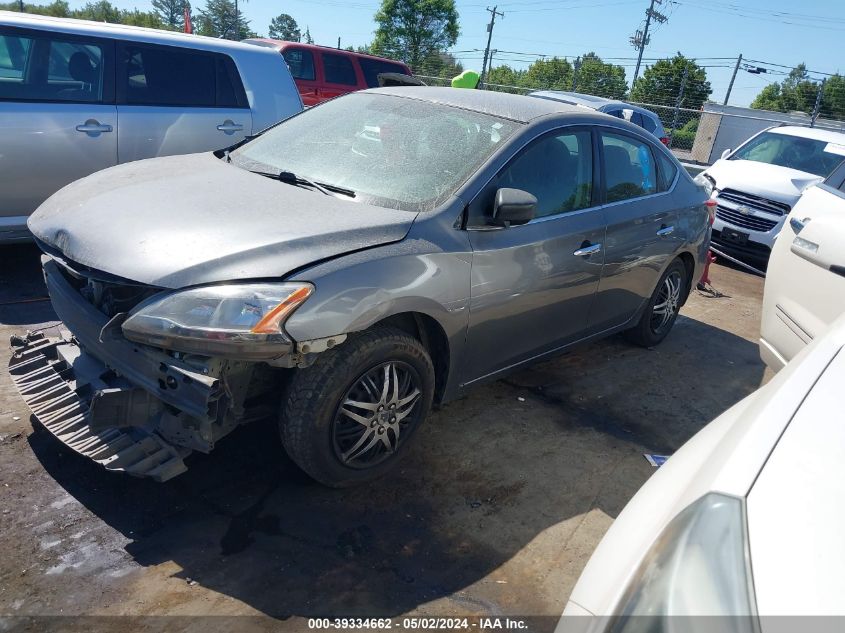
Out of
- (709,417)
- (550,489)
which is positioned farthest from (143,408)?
(709,417)

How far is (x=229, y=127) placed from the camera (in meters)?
5.98

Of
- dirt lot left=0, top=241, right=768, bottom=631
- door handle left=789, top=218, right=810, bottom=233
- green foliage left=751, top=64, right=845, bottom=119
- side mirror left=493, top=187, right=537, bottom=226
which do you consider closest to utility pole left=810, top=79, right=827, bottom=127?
green foliage left=751, top=64, right=845, bottom=119

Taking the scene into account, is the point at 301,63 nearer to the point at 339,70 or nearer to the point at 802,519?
the point at 339,70

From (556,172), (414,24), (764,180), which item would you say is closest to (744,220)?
(764,180)

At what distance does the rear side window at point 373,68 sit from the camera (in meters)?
13.8

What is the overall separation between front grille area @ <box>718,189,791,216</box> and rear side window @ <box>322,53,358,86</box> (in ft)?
25.7

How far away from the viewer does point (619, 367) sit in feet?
16.4

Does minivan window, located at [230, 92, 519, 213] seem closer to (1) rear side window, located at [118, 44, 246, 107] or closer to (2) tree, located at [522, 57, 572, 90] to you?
(1) rear side window, located at [118, 44, 246, 107]

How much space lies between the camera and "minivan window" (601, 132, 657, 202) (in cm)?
421

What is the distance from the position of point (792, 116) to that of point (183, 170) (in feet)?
95.4

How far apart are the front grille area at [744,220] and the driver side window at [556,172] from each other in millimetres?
5531

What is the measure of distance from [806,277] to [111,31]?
5.39 meters

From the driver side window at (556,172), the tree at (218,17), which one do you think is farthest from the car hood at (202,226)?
→ the tree at (218,17)

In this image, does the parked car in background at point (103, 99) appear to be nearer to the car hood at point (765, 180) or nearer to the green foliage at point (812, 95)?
the car hood at point (765, 180)
